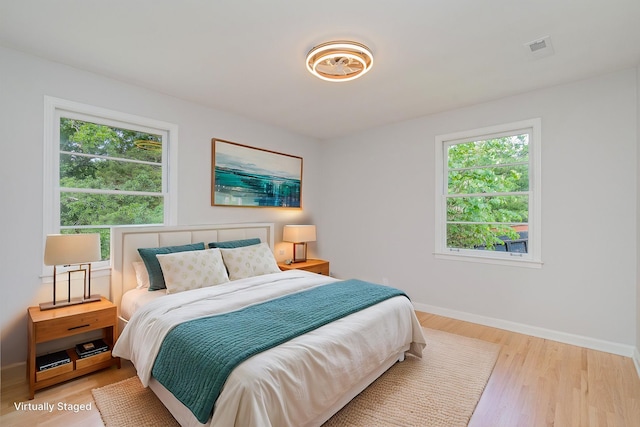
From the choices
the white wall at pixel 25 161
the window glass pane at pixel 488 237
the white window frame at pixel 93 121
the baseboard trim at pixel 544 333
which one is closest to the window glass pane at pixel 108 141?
the white window frame at pixel 93 121

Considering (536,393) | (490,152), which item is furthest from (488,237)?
(536,393)

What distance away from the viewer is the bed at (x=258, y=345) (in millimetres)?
1434

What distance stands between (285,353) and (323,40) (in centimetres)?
209

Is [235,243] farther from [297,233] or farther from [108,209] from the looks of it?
[108,209]

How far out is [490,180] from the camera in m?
3.47

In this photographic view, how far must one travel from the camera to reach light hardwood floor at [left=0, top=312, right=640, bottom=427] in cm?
185

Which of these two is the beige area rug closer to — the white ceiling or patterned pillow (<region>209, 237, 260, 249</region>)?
patterned pillow (<region>209, 237, 260, 249</region>)

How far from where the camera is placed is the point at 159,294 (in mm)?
2559

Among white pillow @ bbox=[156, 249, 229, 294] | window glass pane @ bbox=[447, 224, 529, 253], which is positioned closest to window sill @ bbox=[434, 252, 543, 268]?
window glass pane @ bbox=[447, 224, 529, 253]

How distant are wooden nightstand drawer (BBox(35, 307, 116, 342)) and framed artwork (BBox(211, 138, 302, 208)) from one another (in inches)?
63.8

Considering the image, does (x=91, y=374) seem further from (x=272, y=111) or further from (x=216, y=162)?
(x=272, y=111)

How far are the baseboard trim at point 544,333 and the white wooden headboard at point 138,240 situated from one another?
278cm

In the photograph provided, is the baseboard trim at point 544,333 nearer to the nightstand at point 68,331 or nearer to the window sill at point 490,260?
the window sill at point 490,260

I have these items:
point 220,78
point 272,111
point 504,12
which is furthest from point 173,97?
point 504,12
